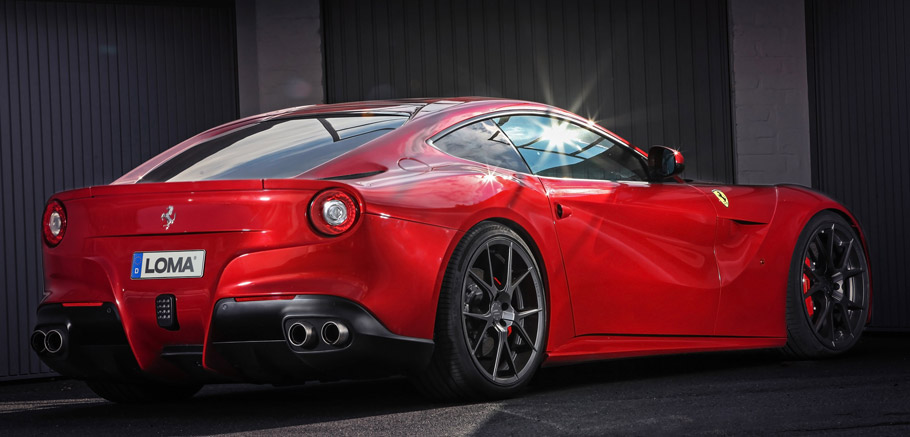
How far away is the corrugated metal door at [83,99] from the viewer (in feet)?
27.5

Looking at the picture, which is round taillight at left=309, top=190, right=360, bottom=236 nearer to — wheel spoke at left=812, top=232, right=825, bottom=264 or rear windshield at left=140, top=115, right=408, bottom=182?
rear windshield at left=140, top=115, right=408, bottom=182

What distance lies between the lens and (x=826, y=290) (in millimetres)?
6305

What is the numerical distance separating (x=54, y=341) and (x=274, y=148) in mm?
1129

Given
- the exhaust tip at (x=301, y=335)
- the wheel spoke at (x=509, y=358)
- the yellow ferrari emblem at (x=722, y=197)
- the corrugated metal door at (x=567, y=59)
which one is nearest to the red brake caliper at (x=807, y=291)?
the yellow ferrari emblem at (x=722, y=197)

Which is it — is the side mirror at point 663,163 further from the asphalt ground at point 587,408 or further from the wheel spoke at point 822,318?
the wheel spoke at point 822,318

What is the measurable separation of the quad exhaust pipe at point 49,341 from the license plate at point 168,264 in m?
0.42

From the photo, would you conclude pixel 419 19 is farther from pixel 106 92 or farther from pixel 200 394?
pixel 200 394

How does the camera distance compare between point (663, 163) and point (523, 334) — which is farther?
point (663, 163)

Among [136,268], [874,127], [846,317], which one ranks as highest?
[874,127]

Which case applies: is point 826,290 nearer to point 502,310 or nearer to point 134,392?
point 502,310

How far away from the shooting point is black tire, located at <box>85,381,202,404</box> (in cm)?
524

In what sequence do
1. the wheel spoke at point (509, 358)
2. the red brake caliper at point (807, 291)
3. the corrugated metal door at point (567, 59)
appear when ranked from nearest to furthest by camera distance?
the wheel spoke at point (509, 358)
the red brake caliper at point (807, 291)
the corrugated metal door at point (567, 59)

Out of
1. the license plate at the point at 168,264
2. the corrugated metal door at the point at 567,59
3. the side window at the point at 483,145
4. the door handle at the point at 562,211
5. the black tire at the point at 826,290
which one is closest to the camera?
the license plate at the point at 168,264

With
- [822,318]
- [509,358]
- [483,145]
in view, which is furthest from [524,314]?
[822,318]
